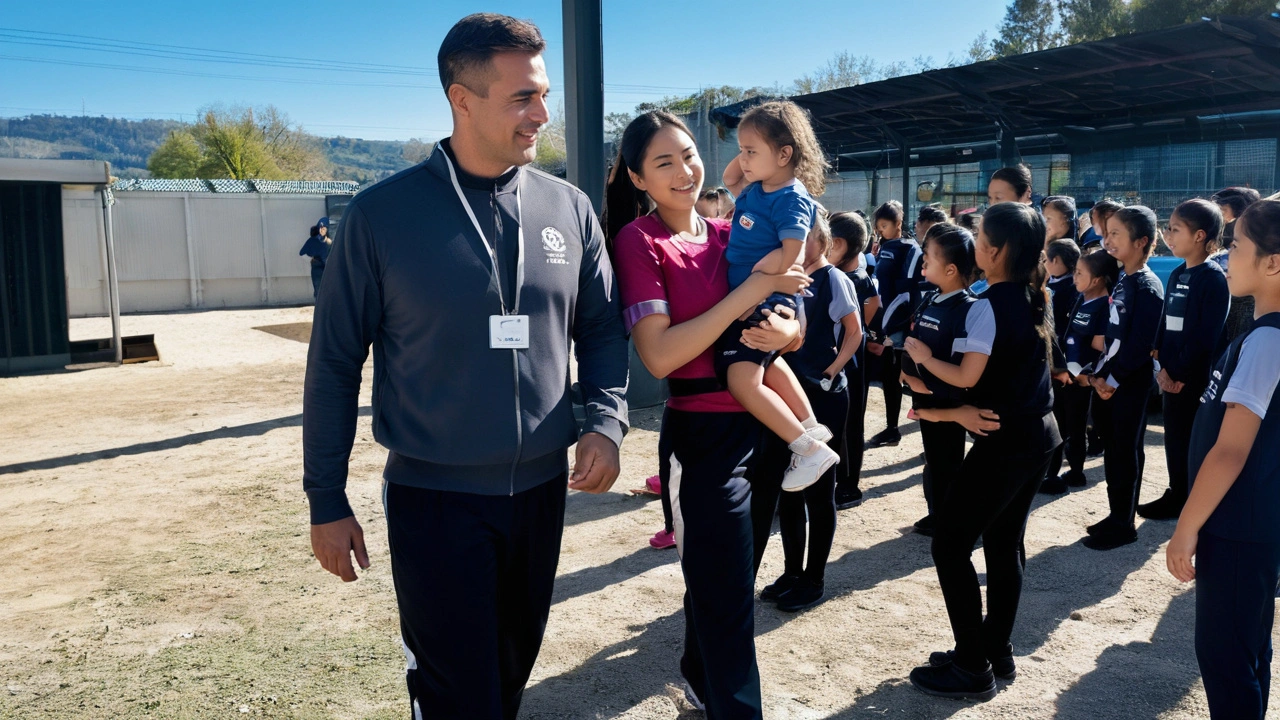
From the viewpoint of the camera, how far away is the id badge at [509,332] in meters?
2.14

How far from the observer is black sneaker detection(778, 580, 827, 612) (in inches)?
159

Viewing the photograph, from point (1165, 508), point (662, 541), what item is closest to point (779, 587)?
point (662, 541)

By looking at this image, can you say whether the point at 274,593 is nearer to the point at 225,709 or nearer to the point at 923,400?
the point at 225,709

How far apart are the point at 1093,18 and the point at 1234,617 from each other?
45.5m

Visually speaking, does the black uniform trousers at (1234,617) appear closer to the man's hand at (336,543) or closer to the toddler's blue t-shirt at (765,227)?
the toddler's blue t-shirt at (765,227)

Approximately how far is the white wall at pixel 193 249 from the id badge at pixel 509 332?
65.9ft

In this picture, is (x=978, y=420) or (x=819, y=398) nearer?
(x=978, y=420)

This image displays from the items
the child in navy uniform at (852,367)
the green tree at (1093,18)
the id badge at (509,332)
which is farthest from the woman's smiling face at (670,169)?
the green tree at (1093,18)

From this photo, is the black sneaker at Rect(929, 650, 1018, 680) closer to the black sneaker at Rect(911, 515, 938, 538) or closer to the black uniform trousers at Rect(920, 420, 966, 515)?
the black uniform trousers at Rect(920, 420, 966, 515)

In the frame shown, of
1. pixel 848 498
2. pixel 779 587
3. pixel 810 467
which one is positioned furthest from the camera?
pixel 848 498

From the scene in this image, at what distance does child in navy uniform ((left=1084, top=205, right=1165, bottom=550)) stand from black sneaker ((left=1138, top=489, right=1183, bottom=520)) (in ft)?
1.50

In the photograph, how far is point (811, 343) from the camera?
4.53 m

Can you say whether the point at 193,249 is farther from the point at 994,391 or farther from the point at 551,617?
the point at 994,391

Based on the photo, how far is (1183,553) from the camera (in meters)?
2.32
